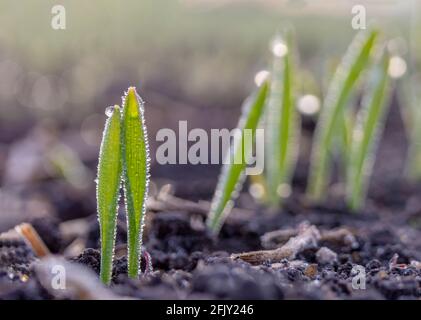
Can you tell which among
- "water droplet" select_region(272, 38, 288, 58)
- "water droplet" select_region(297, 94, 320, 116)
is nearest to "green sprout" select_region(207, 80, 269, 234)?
"water droplet" select_region(272, 38, 288, 58)

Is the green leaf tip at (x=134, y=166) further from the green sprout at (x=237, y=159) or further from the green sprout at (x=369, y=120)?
the green sprout at (x=369, y=120)

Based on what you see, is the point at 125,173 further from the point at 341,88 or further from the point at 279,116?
the point at 341,88

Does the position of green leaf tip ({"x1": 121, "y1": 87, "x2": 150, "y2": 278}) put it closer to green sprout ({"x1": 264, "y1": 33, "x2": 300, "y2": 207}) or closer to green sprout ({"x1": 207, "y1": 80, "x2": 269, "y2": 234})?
green sprout ({"x1": 207, "y1": 80, "x2": 269, "y2": 234})

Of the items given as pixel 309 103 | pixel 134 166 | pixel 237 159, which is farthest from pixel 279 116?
pixel 134 166

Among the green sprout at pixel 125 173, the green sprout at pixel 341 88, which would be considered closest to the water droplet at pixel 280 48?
the green sprout at pixel 341 88

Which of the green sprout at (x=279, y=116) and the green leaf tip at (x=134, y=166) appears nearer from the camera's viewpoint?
the green leaf tip at (x=134, y=166)
